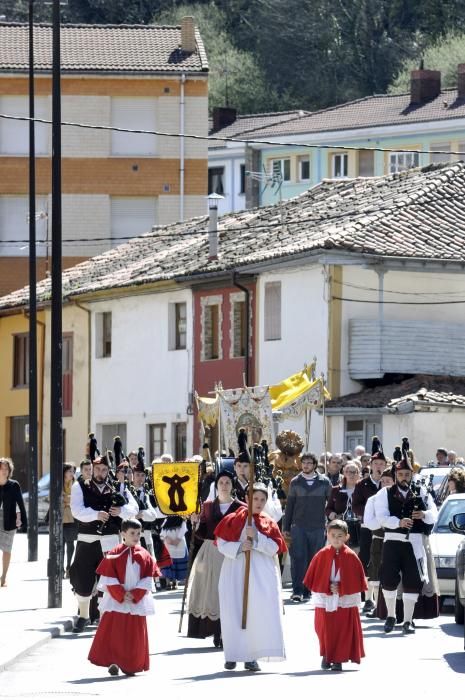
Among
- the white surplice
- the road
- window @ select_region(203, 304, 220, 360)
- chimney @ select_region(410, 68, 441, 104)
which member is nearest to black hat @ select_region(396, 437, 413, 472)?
the road

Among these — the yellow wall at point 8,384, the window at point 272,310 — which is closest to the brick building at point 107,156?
the yellow wall at point 8,384

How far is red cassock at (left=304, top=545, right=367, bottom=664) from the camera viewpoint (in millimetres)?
17156

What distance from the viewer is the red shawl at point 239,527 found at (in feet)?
57.4

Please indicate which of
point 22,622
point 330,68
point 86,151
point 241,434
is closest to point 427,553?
point 241,434

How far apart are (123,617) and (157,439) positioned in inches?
1380

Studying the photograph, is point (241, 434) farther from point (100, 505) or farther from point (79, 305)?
point (79, 305)

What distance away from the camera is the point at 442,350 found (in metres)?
44.8


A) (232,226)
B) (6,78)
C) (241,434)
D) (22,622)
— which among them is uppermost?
(6,78)

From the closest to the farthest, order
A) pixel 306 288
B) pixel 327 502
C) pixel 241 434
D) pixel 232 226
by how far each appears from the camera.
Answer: pixel 241 434
pixel 327 502
pixel 306 288
pixel 232 226

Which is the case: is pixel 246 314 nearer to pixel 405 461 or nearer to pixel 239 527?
pixel 405 461

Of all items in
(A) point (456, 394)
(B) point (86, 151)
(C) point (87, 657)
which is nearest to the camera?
(C) point (87, 657)

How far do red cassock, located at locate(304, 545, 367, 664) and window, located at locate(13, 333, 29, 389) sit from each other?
43.1 metres

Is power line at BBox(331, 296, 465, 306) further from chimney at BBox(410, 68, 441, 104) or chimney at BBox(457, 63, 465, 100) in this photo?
chimney at BBox(410, 68, 441, 104)

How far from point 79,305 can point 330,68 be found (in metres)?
45.5
